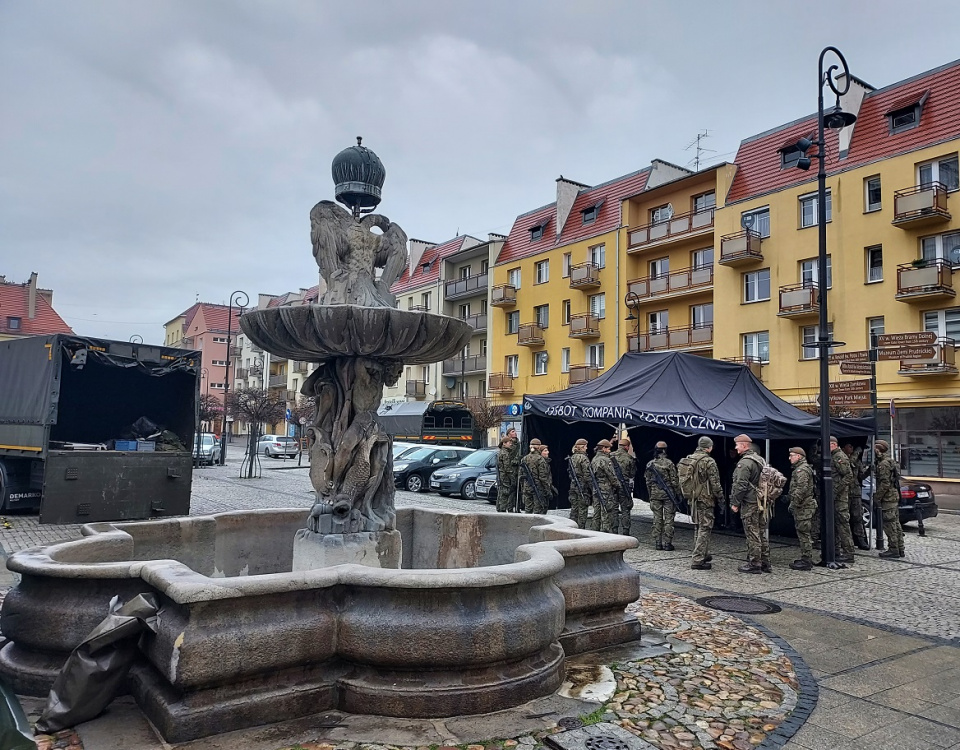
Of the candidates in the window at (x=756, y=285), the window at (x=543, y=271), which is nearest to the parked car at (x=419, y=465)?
the window at (x=756, y=285)

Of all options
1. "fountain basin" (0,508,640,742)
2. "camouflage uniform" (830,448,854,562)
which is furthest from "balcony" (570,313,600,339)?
"fountain basin" (0,508,640,742)

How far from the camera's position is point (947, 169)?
23594 millimetres

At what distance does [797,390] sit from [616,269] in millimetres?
11401

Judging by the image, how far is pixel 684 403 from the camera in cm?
1179

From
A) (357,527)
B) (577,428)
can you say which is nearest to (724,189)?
(577,428)

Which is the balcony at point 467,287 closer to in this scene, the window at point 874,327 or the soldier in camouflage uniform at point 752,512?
the window at point 874,327

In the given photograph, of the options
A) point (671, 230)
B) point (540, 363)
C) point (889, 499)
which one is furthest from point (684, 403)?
point (540, 363)

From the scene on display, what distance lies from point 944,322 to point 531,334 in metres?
20.1

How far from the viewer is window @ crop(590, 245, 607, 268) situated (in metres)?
36.1

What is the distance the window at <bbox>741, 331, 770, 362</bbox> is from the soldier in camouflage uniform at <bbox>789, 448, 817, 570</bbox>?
19260mm

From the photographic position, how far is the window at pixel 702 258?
32062mm

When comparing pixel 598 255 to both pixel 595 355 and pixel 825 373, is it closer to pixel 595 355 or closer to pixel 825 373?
pixel 595 355

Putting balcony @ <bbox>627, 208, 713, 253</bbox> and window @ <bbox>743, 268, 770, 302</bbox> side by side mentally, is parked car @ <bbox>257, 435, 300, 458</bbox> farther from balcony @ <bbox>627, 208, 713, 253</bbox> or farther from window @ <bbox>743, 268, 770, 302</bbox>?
window @ <bbox>743, 268, 770, 302</bbox>

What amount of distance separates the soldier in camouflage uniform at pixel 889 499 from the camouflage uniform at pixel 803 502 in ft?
6.39
